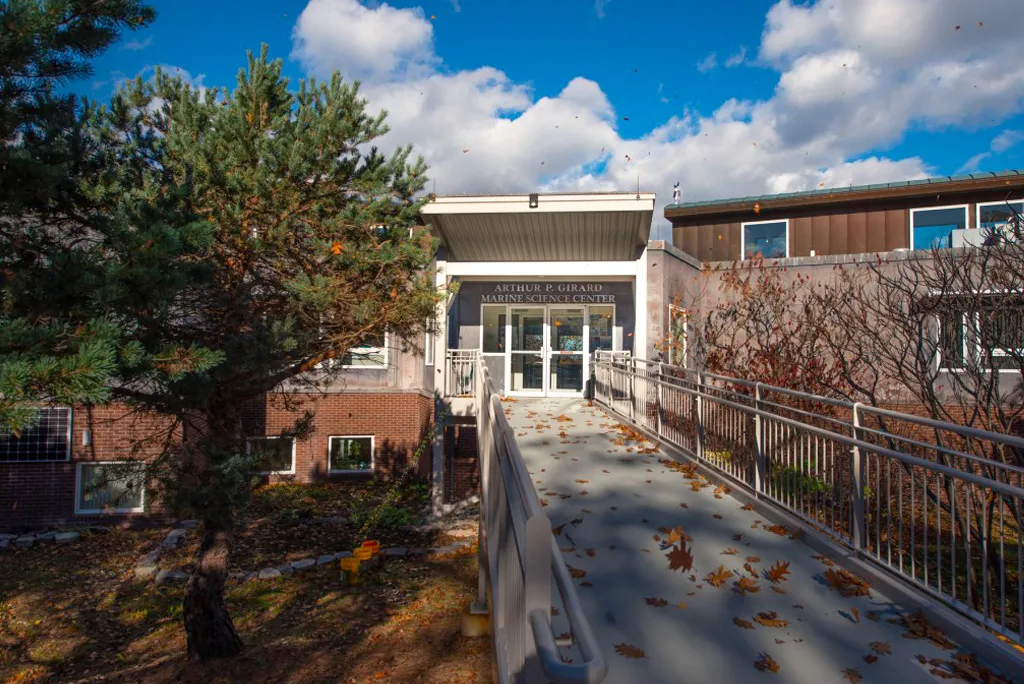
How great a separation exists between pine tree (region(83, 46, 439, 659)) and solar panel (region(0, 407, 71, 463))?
736 centimetres

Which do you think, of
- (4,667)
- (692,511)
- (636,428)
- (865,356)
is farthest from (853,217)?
(4,667)

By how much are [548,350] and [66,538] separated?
1074 centimetres

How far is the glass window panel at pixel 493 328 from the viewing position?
55.7 ft

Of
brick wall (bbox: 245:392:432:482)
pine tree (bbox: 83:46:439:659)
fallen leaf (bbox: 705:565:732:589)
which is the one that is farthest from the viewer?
brick wall (bbox: 245:392:432:482)

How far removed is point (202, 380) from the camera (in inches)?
267

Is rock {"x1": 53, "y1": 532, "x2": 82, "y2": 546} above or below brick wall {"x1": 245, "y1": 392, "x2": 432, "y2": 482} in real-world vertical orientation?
below

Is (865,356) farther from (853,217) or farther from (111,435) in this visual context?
(111,435)

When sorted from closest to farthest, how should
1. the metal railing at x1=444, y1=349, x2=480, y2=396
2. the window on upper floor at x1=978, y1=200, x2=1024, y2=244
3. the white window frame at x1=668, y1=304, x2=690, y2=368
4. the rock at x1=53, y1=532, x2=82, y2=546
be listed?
the window on upper floor at x1=978, y1=200, x2=1024, y2=244, the rock at x1=53, y1=532, x2=82, y2=546, the metal railing at x1=444, y1=349, x2=480, y2=396, the white window frame at x1=668, y1=304, x2=690, y2=368

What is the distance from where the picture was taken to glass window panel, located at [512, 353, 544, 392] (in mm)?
16719

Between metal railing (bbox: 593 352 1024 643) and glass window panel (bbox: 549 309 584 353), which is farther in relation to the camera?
glass window panel (bbox: 549 309 584 353)

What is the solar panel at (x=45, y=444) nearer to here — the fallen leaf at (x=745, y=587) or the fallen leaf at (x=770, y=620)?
the fallen leaf at (x=745, y=587)

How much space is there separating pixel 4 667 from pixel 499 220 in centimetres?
1069

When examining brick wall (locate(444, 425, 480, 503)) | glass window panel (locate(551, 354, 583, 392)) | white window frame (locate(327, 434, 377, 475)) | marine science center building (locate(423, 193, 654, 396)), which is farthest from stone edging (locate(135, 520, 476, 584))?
glass window panel (locate(551, 354, 583, 392))

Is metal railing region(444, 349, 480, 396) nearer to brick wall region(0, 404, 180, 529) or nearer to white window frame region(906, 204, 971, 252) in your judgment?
brick wall region(0, 404, 180, 529)
